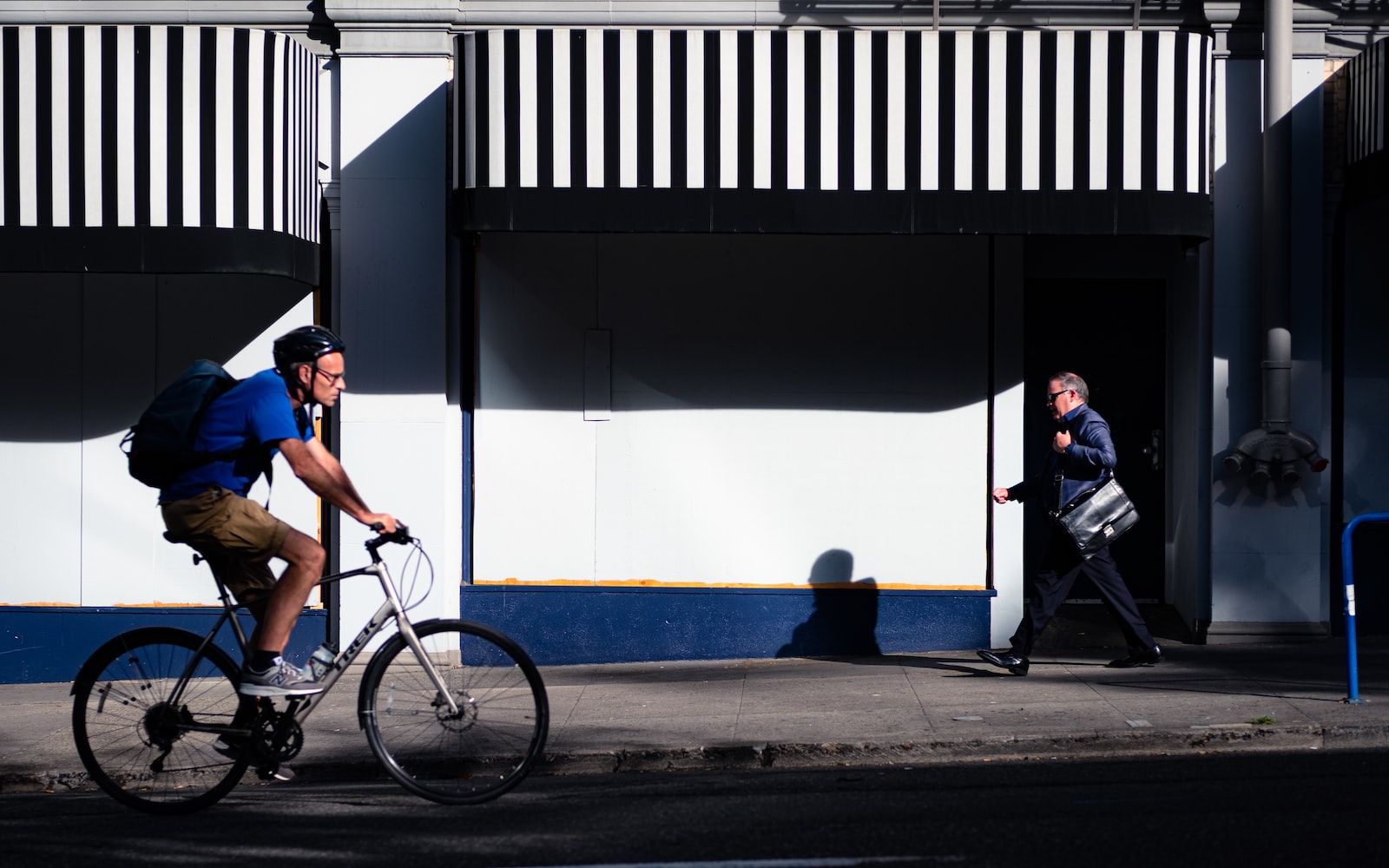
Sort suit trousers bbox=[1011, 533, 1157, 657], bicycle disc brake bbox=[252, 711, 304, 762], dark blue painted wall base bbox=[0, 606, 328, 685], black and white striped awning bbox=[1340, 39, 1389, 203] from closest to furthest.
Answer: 1. bicycle disc brake bbox=[252, 711, 304, 762]
2. suit trousers bbox=[1011, 533, 1157, 657]
3. black and white striped awning bbox=[1340, 39, 1389, 203]
4. dark blue painted wall base bbox=[0, 606, 328, 685]

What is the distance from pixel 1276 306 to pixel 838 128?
10.7ft

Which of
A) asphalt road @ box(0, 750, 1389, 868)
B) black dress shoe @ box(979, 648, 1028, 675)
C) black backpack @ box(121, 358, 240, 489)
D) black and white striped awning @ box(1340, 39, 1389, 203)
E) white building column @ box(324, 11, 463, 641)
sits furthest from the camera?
white building column @ box(324, 11, 463, 641)

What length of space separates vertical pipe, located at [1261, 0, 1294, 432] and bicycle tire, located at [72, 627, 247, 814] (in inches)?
272

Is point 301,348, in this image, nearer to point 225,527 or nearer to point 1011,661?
point 225,527

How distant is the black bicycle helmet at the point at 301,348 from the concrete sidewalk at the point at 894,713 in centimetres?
213

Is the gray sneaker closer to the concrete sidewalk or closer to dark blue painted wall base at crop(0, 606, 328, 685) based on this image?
the concrete sidewalk

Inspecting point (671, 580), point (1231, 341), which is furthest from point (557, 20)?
point (1231, 341)

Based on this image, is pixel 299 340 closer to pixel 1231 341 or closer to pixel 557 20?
pixel 557 20

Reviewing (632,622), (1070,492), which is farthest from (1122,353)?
(632,622)

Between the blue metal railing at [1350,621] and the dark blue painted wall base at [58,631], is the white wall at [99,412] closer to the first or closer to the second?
the dark blue painted wall base at [58,631]

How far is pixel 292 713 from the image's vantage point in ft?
18.1

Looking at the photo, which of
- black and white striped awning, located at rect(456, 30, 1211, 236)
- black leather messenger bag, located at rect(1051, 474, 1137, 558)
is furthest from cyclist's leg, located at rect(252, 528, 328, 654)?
black leather messenger bag, located at rect(1051, 474, 1137, 558)

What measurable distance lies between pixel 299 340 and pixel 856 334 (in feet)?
15.9

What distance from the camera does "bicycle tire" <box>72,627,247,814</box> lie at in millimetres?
5551
